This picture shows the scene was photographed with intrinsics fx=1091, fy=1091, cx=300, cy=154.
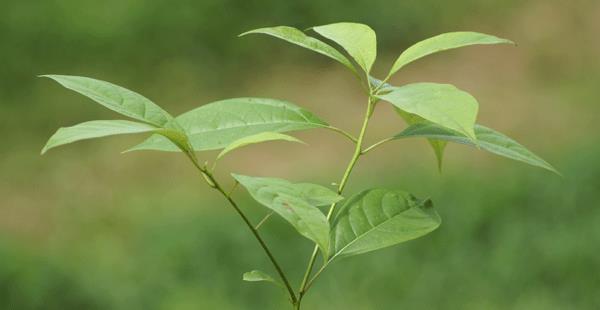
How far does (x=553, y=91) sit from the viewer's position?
484 cm

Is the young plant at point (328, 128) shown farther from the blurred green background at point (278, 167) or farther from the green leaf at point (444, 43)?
the blurred green background at point (278, 167)

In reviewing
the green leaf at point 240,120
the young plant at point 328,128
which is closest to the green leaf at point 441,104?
the young plant at point 328,128

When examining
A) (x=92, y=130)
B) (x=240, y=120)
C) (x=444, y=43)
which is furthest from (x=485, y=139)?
(x=92, y=130)

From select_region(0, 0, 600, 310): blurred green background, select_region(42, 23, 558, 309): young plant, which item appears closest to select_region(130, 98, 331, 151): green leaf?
select_region(42, 23, 558, 309): young plant

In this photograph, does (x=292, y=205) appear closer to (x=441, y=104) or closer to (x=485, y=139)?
(x=441, y=104)

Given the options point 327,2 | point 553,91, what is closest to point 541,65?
point 553,91

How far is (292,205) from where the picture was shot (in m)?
0.69

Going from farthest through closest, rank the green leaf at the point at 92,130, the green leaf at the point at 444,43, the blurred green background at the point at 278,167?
the blurred green background at the point at 278,167
the green leaf at the point at 444,43
the green leaf at the point at 92,130

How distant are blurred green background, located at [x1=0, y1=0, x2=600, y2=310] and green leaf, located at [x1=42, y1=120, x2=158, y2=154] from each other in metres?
2.44

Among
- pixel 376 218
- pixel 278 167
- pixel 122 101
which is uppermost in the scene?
pixel 122 101

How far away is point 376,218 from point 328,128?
0.34ft

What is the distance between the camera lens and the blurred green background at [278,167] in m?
3.26

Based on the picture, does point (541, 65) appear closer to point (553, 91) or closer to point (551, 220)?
point (553, 91)

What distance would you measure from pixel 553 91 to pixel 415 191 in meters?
1.36
